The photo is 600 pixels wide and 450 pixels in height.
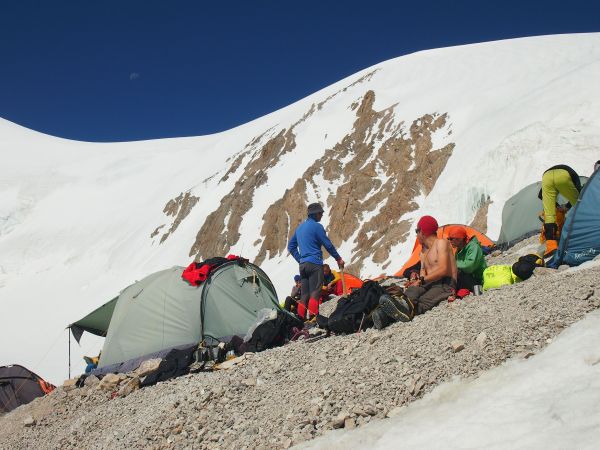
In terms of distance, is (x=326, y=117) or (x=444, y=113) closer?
(x=444, y=113)

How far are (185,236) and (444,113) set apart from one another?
19590mm

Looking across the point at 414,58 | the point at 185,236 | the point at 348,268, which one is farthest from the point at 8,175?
the point at 348,268

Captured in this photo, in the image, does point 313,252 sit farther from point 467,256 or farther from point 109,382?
point 109,382

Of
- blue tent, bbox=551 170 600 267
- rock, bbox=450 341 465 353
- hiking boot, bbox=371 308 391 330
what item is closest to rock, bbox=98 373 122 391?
hiking boot, bbox=371 308 391 330

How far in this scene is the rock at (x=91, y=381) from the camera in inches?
357

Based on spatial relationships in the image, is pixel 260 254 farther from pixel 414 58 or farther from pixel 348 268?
pixel 414 58

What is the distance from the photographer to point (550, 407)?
366cm

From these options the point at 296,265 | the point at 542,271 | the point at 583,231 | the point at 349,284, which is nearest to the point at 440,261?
the point at 542,271

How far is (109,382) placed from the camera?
8539 millimetres

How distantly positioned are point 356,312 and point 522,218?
7771mm

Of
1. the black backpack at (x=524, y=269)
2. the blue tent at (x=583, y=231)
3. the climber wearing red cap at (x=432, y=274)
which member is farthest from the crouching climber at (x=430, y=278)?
the blue tent at (x=583, y=231)

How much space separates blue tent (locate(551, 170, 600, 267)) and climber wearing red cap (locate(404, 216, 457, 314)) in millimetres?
1800

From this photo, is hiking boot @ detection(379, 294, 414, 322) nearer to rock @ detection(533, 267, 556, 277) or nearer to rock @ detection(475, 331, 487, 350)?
rock @ detection(475, 331, 487, 350)

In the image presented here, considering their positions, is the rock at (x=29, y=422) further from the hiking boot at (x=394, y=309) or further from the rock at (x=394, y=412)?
the rock at (x=394, y=412)
